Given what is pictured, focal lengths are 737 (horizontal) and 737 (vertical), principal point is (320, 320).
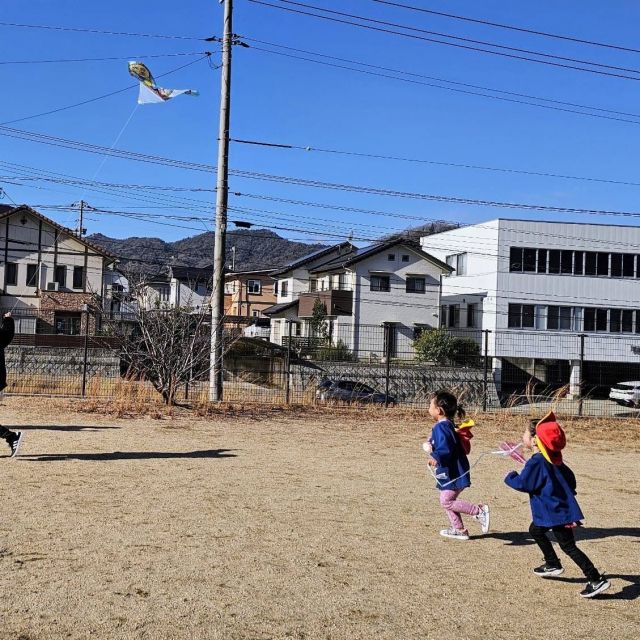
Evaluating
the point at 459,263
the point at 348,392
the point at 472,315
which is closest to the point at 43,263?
the point at 459,263

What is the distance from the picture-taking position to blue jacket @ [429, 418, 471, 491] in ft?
19.8

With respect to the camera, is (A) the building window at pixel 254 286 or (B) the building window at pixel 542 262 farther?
(A) the building window at pixel 254 286

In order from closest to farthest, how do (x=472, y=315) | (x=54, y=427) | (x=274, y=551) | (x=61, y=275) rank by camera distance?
(x=274, y=551) < (x=54, y=427) < (x=61, y=275) < (x=472, y=315)

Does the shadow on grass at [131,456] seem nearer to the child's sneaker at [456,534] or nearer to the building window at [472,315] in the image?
the child's sneaker at [456,534]

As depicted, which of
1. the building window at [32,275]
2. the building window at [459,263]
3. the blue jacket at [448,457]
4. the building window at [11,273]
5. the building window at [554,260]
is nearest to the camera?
the blue jacket at [448,457]

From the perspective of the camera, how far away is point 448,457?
19.8ft

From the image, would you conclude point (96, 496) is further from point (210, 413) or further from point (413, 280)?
point (413, 280)

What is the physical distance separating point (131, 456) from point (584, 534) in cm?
549

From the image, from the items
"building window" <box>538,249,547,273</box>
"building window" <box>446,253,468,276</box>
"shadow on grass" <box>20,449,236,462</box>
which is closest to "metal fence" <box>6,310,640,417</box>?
"shadow on grass" <box>20,449,236,462</box>

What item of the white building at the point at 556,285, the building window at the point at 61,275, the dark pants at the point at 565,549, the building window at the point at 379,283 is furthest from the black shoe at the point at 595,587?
the building window at the point at 61,275

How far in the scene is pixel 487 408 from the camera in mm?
18750

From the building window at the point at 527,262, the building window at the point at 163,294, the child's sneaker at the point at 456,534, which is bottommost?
the child's sneaker at the point at 456,534

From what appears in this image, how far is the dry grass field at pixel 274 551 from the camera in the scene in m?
4.09

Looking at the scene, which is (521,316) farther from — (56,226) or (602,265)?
(56,226)
